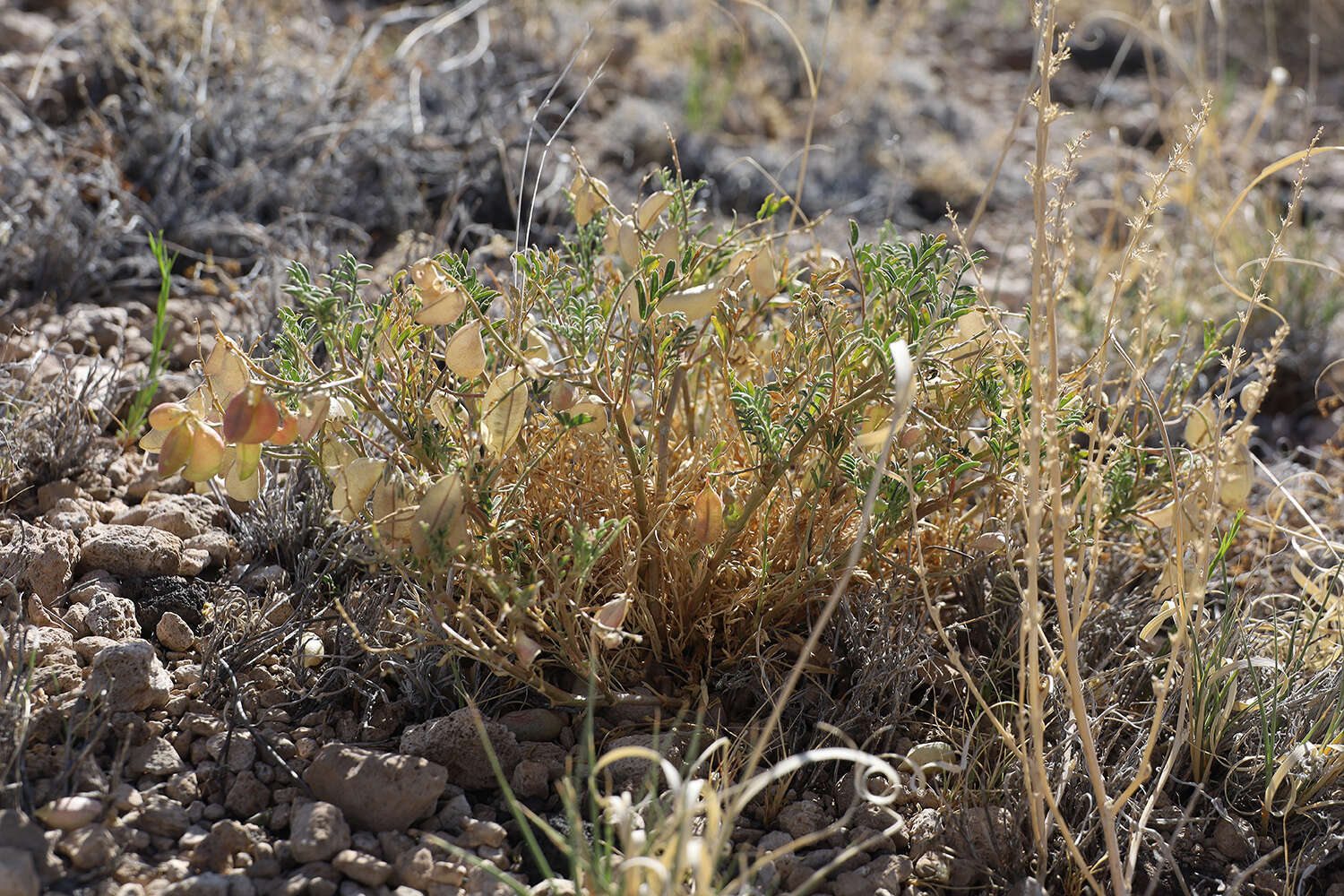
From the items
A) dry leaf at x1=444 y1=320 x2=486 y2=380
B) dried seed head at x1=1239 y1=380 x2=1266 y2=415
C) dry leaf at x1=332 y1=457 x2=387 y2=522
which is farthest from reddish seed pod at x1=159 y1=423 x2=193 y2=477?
dried seed head at x1=1239 y1=380 x2=1266 y2=415

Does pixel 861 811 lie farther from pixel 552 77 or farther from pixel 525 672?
pixel 552 77

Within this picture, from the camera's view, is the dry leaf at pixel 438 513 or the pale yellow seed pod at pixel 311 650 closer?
the dry leaf at pixel 438 513

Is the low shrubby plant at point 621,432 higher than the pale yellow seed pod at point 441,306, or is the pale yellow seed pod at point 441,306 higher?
the pale yellow seed pod at point 441,306

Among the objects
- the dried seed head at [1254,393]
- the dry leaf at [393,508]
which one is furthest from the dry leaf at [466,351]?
the dried seed head at [1254,393]

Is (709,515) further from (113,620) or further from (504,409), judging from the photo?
(113,620)

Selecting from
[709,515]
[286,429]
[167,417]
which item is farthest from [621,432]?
[167,417]

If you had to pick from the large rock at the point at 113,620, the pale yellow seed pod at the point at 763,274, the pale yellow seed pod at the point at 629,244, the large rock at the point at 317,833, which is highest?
the pale yellow seed pod at the point at 629,244

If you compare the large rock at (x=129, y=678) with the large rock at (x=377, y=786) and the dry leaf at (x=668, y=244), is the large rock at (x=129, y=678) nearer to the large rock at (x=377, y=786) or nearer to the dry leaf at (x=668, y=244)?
the large rock at (x=377, y=786)

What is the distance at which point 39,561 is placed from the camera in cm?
144

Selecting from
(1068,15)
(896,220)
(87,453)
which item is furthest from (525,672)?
(1068,15)

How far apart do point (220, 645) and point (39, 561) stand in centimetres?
27

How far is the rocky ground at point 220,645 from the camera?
3.76ft

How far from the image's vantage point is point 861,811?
1.31 meters

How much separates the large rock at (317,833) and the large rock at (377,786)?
28 mm
